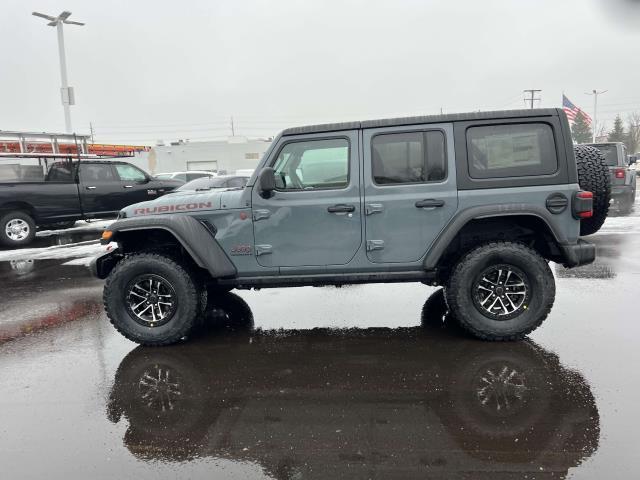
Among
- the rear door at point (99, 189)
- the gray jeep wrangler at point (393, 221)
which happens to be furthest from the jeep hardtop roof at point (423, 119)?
the rear door at point (99, 189)

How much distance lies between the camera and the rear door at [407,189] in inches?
169

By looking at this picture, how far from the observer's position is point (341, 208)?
4.35m

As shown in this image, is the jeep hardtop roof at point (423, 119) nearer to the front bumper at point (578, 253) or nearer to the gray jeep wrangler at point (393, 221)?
the gray jeep wrangler at point (393, 221)

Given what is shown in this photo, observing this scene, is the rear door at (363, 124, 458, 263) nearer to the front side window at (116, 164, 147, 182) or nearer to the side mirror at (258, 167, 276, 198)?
the side mirror at (258, 167, 276, 198)

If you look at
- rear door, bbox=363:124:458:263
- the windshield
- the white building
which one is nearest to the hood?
rear door, bbox=363:124:458:263

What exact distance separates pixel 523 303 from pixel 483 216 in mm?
847

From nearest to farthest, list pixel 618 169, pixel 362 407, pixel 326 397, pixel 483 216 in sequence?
pixel 362 407, pixel 326 397, pixel 483 216, pixel 618 169

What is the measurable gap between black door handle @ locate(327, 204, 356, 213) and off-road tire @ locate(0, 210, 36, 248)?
9.64 metres

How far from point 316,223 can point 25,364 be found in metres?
2.78

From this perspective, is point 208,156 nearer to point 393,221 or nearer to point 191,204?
point 191,204

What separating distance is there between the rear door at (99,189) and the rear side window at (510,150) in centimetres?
1022

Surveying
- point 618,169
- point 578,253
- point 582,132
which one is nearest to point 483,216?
point 578,253

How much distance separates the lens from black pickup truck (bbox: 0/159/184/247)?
11102mm

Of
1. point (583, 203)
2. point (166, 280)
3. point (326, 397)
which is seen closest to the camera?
point (326, 397)
